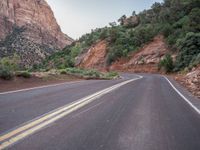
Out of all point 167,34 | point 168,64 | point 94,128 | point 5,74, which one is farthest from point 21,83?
point 167,34

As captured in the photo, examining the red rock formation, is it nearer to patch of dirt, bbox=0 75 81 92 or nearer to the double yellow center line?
patch of dirt, bbox=0 75 81 92

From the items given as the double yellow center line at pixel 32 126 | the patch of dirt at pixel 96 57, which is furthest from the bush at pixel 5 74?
the patch of dirt at pixel 96 57

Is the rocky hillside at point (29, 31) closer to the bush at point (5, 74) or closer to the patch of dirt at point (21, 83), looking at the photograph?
the patch of dirt at point (21, 83)

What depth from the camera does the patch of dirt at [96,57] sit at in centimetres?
6938

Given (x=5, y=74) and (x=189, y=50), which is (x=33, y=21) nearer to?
(x=189, y=50)

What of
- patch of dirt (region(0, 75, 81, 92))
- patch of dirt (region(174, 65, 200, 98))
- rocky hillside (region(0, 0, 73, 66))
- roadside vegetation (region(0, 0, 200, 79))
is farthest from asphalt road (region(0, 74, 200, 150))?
rocky hillside (region(0, 0, 73, 66))

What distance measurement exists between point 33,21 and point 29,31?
25485 millimetres

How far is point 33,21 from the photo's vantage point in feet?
491

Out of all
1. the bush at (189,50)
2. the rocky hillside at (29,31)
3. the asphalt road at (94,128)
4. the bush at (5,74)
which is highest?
the rocky hillside at (29,31)

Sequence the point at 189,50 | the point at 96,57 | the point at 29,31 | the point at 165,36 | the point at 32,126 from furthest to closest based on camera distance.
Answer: the point at 29,31
the point at 96,57
the point at 165,36
the point at 189,50
the point at 32,126

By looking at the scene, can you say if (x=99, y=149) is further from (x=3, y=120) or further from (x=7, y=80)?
(x=7, y=80)

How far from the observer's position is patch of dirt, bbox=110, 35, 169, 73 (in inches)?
2173

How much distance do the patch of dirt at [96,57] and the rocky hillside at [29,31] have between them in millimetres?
24836

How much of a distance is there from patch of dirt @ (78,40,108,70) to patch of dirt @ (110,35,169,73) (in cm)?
541
